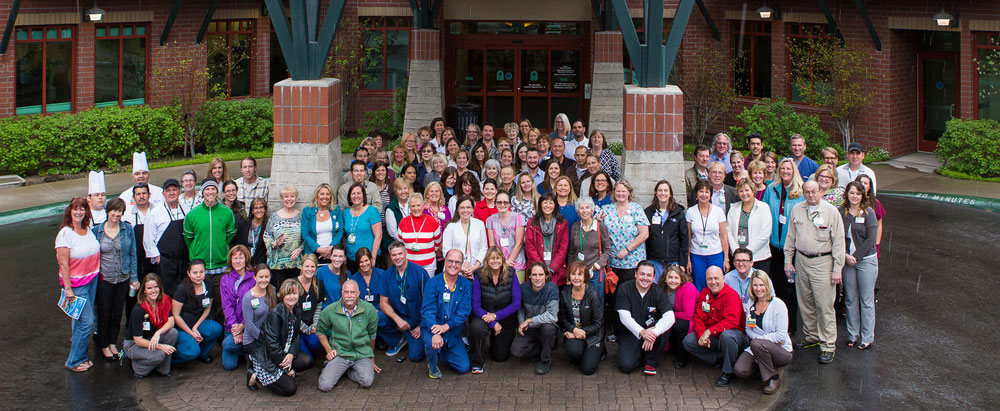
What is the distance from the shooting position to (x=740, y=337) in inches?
364

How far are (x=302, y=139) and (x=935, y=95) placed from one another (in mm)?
13687

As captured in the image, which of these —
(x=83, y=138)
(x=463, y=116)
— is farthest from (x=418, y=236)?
(x=463, y=116)

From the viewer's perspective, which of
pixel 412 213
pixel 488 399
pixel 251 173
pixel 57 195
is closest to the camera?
pixel 488 399

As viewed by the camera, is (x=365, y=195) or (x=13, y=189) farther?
(x=13, y=189)

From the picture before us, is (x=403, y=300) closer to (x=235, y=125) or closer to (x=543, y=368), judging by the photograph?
(x=543, y=368)

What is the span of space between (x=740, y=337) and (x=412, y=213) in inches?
130

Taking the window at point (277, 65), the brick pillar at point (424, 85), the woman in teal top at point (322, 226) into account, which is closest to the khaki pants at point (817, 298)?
the woman in teal top at point (322, 226)

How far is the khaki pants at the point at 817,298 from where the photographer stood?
385 inches

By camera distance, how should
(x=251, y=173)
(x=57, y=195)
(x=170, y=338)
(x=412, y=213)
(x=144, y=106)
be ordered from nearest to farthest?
(x=170, y=338), (x=412, y=213), (x=251, y=173), (x=57, y=195), (x=144, y=106)

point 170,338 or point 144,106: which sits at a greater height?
point 144,106

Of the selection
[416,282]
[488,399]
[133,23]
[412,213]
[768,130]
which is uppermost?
[133,23]

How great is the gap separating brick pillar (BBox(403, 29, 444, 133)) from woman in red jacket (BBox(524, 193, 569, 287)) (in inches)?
395

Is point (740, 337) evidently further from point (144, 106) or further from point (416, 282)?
point (144, 106)

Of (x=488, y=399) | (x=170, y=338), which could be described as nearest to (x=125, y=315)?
(x=170, y=338)
